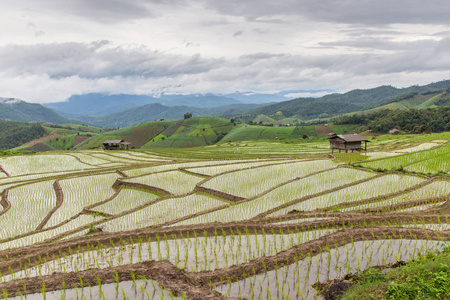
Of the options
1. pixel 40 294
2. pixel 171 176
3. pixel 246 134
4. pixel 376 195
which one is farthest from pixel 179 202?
pixel 246 134

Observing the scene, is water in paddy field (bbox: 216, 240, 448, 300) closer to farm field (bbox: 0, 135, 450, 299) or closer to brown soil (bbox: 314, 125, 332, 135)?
farm field (bbox: 0, 135, 450, 299)

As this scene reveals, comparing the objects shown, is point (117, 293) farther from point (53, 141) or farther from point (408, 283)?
point (53, 141)

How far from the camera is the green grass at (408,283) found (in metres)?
6.19

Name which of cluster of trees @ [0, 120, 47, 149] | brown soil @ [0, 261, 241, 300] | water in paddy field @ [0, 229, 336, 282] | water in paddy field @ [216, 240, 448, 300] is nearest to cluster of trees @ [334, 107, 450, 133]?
water in paddy field @ [216, 240, 448, 300]

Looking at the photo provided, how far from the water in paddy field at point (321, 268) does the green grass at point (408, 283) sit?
961 millimetres

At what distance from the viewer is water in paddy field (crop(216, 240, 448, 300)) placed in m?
7.54

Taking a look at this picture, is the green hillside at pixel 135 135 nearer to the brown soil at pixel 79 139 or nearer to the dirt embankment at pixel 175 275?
the brown soil at pixel 79 139

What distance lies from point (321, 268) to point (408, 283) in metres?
2.46

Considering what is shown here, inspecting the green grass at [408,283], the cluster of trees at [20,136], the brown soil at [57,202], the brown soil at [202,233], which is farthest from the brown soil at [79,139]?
the green grass at [408,283]

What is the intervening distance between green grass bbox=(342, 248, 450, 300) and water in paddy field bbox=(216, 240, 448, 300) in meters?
0.96

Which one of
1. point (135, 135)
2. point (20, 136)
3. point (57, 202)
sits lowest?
point (57, 202)

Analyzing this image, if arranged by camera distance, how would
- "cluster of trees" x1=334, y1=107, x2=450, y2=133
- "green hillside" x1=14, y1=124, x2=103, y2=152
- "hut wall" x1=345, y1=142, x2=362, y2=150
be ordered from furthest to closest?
"green hillside" x1=14, y1=124, x2=103, y2=152, "cluster of trees" x1=334, y1=107, x2=450, y2=133, "hut wall" x1=345, y1=142, x2=362, y2=150

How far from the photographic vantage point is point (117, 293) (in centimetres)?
775

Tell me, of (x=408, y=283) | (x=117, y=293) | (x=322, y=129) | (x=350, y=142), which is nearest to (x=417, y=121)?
(x=322, y=129)
